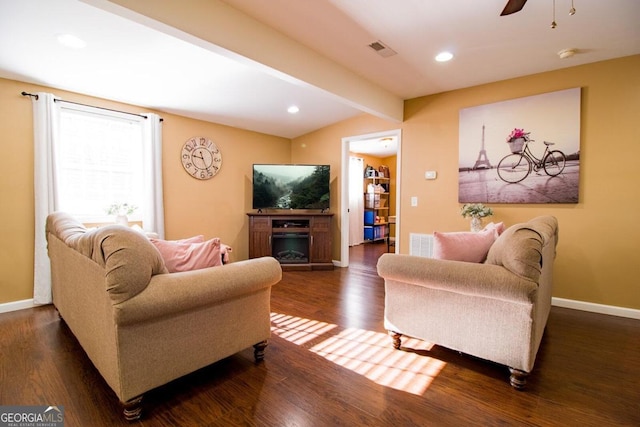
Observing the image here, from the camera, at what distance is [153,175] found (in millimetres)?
3908

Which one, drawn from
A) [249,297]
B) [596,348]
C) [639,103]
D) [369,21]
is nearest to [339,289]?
[249,297]

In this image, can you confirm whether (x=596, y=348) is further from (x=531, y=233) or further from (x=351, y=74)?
(x=351, y=74)

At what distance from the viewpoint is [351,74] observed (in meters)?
3.29

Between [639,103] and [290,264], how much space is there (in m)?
4.44

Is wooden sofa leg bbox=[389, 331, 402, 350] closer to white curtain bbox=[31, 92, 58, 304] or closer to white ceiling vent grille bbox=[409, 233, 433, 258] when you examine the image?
white ceiling vent grille bbox=[409, 233, 433, 258]

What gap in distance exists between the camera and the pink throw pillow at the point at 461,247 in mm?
2025

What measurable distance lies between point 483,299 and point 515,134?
2461 millimetres

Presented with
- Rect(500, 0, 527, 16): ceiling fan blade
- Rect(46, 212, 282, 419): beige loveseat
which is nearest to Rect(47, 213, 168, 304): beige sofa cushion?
Rect(46, 212, 282, 419): beige loveseat

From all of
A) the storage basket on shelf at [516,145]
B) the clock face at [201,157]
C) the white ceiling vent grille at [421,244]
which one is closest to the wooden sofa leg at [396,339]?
the white ceiling vent grille at [421,244]

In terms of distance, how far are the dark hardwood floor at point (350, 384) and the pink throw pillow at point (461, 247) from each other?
0.73 meters

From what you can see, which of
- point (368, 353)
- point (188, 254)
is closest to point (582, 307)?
point (368, 353)

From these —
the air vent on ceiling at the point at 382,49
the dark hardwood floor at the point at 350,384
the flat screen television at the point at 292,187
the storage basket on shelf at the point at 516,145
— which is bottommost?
the dark hardwood floor at the point at 350,384

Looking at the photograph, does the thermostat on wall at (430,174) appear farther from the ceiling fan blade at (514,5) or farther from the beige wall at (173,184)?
the beige wall at (173,184)

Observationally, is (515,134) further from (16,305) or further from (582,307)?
(16,305)
